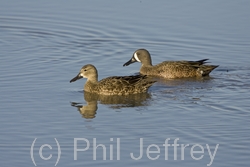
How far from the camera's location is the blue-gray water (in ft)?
32.2

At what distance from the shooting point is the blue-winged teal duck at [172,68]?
48.6 feet

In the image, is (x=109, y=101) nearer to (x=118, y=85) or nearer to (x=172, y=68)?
(x=118, y=85)

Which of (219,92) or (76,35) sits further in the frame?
(76,35)

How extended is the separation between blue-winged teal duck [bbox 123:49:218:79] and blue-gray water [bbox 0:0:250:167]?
254 millimetres

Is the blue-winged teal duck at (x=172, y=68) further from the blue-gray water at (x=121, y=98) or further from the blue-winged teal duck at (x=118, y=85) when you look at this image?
the blue-winged teal duck at (x=118, y=85)

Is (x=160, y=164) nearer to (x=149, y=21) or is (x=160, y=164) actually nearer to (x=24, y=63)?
(x=24, y=63)

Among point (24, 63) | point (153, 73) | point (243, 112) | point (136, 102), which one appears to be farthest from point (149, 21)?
point (243, 112)

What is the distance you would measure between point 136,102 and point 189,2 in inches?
280

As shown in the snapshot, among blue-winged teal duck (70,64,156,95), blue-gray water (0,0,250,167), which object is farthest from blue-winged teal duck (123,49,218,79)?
blue-winged teal duck (70,64,156,95)

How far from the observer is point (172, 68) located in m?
14.8

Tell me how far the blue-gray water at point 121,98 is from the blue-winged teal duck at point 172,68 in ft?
0.83

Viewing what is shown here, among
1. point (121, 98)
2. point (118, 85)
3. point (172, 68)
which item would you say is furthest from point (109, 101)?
point (172, 68)

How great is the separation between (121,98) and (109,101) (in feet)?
1.08

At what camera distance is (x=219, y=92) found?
1320cm
